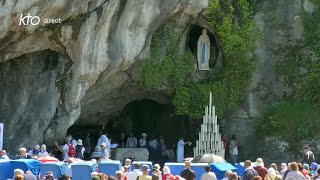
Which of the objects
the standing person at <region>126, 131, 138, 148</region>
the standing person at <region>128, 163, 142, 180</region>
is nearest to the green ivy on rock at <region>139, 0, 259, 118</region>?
the standing person at <region>126, 131, 138, 148</region>

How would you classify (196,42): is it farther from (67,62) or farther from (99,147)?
(99,147)

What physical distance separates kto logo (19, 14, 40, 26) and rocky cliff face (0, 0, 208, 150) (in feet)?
4.03

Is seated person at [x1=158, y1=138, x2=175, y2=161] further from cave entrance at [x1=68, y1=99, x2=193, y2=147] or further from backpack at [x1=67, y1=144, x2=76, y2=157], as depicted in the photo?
backpack at [x1=67, y1=144, x2=76, y2=157]

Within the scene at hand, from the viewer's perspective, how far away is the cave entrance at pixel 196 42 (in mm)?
31938

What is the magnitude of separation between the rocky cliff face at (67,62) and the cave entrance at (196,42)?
3224 millimetres

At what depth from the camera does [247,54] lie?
31.1 metres

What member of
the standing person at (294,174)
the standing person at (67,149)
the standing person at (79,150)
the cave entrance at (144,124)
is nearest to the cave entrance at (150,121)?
the cave entrance at (144,124)

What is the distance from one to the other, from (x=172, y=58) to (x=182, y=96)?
4.60ft

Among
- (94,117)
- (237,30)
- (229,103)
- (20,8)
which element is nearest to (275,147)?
Answer: (229,103)

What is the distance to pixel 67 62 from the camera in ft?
90.4

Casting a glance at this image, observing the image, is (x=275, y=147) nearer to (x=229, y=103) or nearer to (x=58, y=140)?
(x=229, y=103)

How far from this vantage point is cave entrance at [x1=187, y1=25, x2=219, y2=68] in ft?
105

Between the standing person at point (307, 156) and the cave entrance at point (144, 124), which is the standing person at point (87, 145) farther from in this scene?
the standing person at point (307, 156)

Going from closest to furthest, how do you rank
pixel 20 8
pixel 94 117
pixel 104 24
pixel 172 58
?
pixel 20 8, pixel 104 24, pixel 172 58, pixel 94 117
